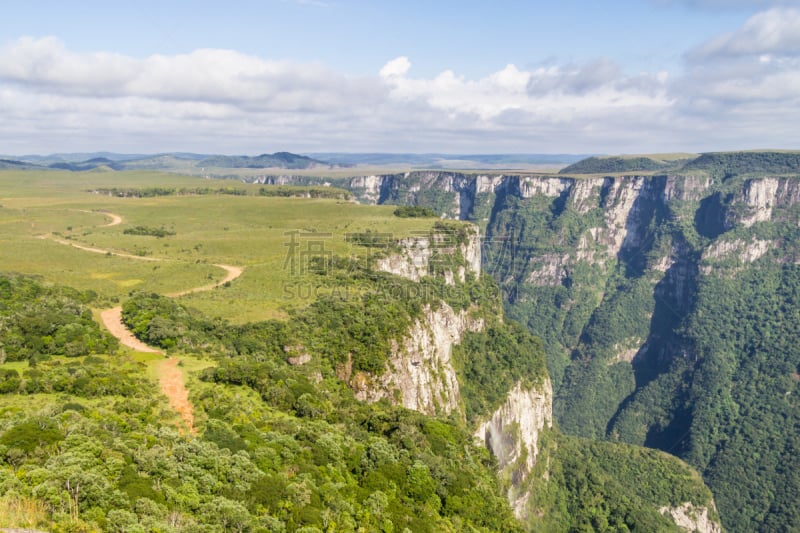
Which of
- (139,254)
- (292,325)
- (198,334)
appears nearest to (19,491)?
(198,334)

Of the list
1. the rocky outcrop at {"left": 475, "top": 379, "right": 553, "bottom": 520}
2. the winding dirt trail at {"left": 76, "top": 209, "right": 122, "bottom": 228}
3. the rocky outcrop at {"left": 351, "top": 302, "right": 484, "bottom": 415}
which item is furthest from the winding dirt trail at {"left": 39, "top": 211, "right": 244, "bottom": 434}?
the winding dirt trail at {"left": 76, "top": 209, "right": 122, "bottom": 228}

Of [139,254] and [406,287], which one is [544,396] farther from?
[139,254]

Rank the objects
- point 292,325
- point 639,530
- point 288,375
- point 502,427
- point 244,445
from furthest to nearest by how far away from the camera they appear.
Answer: point 502,427
point 639,530
point 292,325
point 288,375
point 244,445

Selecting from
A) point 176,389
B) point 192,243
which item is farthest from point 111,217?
point 176,389

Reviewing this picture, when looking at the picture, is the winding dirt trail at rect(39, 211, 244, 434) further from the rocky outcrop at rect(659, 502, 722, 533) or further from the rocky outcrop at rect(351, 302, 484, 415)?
the rocky outcrop at rect(659, 502, 722, 533)

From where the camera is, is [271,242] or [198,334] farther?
[271,242]

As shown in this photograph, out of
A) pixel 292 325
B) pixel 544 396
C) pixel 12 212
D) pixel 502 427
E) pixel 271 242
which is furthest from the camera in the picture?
pixel 12 212
